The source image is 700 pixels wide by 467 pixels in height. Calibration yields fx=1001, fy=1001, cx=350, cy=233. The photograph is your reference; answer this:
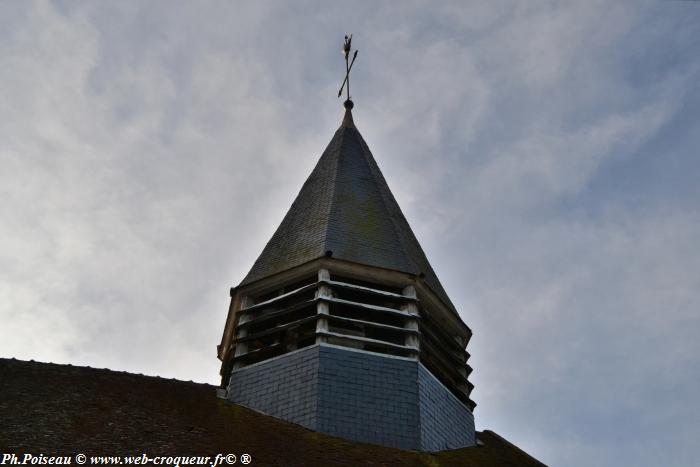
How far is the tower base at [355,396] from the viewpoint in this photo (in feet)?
53.6

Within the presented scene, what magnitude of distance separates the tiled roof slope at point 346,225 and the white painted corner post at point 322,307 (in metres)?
0.47

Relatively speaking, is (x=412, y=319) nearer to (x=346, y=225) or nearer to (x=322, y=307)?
(x=322, y=307)

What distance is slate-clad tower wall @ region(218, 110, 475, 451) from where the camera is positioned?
1666cm

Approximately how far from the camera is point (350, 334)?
58.5 ft

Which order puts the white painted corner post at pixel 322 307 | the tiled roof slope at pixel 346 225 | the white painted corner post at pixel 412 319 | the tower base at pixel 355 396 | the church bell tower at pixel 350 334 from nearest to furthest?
1. the tower base at pixel 355 396
2. the church bell tower at pixel 350 334
3. the white painted corner post at pixel 322 307
4. the white painted corner post at pixel 412 319
5. the tiled roof slope at pixel 346 225

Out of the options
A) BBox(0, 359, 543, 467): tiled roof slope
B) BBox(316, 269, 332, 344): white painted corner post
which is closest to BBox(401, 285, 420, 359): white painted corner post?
BBox(316, 269, 332, 344): white painted corner post

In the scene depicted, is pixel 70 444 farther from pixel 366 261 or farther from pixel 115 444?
pixel 366 261

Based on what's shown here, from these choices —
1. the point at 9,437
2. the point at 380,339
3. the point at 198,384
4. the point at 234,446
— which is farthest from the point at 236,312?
the point at 9,437

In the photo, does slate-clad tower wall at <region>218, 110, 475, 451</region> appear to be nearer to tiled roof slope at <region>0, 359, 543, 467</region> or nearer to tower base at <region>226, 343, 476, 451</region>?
tower base at <region>226, 343, 476, 451</region>

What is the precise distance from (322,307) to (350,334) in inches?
27.5

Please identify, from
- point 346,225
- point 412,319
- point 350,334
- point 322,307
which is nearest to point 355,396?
point 350,334

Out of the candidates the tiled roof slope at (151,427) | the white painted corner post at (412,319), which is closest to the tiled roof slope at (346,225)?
the white painted corner post at (412,319)

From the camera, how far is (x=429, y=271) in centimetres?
2056

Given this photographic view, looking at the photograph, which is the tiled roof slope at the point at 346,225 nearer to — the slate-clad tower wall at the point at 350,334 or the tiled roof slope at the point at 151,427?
the slate-clad tower wall at the point at 350,334
